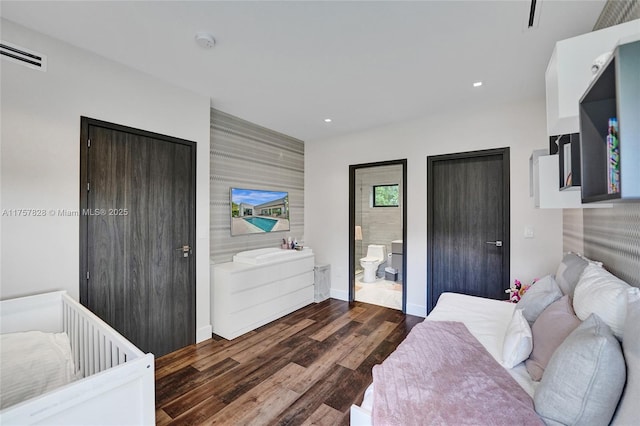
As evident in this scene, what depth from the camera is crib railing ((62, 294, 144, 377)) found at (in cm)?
128

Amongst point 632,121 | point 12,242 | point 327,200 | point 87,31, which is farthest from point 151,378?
point 327,200

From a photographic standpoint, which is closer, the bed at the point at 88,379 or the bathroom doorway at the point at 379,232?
the bed at the point at 88,379

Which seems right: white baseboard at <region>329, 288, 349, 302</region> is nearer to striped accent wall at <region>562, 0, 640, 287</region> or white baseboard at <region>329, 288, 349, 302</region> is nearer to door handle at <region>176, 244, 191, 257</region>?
door handle at <region>176, 244, 191, 257</region>

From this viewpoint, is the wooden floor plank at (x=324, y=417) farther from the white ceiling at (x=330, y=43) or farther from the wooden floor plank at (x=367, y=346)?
the white ceiling at (x=330, y=43)

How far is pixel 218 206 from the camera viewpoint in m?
3.31

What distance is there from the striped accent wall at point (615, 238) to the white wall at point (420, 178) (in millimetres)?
590

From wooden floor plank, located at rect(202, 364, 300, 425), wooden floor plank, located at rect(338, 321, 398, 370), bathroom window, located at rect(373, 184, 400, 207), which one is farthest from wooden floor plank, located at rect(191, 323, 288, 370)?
bathroom window, located at rect(373, 184, 400, 207)

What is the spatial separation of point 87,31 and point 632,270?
3.57 meters

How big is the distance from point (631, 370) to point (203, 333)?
122 inches

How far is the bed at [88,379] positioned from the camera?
0.90 m

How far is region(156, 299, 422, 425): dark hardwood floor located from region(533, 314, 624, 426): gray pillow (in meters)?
1.21

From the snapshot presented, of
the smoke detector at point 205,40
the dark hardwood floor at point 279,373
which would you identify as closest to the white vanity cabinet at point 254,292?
the dark hardwood floor at point 279,373

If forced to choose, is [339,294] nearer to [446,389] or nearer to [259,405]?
[259,405]

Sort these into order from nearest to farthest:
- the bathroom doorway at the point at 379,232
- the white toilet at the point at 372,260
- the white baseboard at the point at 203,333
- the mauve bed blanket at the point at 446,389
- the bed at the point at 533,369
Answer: the bed at the point at 533,369
the mauve bed blanket at the point at 446,389
the white baseboard at the point at 203,333
the bathroom doorway at the point at 379,232
the white toilet at the point at 372,260
